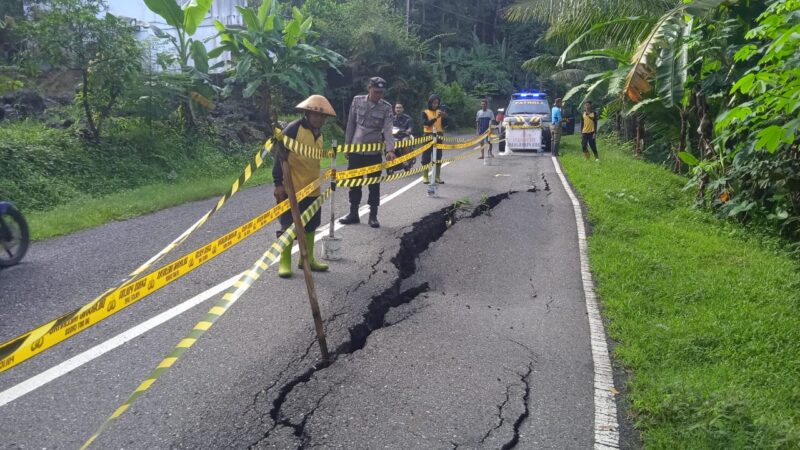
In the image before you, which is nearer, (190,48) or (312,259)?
(312,259)

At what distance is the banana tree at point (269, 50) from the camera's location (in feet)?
50.9

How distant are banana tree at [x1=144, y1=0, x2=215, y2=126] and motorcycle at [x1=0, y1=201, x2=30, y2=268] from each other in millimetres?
7720

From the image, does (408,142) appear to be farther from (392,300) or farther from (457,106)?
(457,106)

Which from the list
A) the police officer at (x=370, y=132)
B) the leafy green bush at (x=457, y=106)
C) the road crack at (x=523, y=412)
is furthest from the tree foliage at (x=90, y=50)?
the leafy green bush at (x=457, y=106)

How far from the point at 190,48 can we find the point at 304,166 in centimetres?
993

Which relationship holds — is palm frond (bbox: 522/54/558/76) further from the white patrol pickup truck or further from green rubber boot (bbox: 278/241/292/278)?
green rubber boot (bbox: 278/241/292/278)

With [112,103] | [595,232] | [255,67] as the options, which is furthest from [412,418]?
[255,67]

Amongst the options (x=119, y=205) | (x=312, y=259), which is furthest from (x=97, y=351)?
(x=119, y=205)

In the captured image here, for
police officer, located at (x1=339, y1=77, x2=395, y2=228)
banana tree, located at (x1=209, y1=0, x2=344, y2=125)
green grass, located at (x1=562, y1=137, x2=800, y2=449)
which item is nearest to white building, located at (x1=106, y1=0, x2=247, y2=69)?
banana tree, located at (x1=209, y1=0, x2=344, y2=125)

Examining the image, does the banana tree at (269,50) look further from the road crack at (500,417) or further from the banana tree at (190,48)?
the road crack at (500,417)

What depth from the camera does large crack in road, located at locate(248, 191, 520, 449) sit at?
11.9ft

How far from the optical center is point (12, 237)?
650 centimetres

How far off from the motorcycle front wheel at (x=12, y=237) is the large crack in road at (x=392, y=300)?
3.58 m

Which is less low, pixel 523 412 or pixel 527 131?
pixel 527 131
